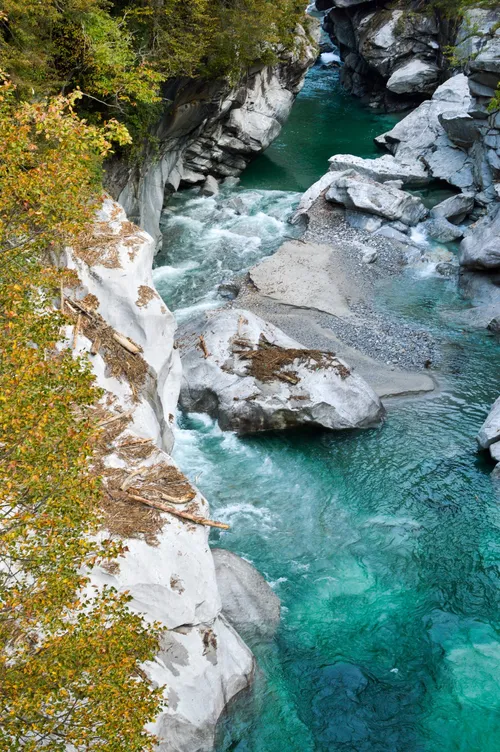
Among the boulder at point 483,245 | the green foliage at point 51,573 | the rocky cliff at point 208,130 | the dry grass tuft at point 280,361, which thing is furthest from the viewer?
the boulder at point 483,245

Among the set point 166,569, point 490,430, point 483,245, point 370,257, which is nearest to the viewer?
point 166,569

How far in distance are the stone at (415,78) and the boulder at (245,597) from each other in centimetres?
4495

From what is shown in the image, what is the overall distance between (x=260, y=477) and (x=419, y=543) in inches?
188

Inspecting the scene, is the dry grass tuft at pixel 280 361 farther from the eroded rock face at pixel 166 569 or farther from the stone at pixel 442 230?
the stone at pixel 442 230

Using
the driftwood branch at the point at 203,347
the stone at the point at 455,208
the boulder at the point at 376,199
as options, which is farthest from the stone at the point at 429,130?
the driftwood branch at the point at 203,347

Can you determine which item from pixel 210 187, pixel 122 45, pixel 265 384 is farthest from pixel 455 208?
pixel 122 45

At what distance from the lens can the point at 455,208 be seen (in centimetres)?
3531

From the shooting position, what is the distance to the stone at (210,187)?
38.1 meters

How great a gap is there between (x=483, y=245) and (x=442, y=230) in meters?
4.98

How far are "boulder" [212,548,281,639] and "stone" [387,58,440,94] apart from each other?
147 ft

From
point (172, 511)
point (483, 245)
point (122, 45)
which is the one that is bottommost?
point (172, 511)

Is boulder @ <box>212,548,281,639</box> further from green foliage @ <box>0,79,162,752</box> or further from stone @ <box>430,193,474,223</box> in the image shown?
stone @ <box>430,193,474,223</box>

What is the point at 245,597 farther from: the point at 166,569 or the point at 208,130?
the point at 208,130

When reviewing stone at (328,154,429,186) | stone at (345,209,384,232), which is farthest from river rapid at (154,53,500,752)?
stone at (328,154,429,186)
